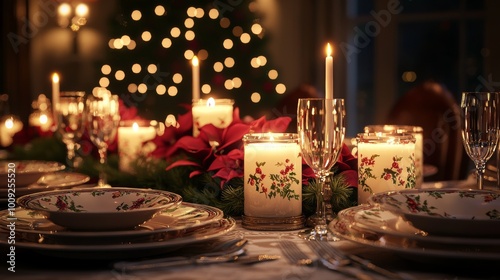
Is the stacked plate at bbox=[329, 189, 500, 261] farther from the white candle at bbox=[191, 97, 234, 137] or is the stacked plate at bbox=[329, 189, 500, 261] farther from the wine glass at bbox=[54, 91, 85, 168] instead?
the wine glass at bbox=[54, 91, 85, 168]

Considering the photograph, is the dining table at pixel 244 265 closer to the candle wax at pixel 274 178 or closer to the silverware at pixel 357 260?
the silverware at pixel 357 260

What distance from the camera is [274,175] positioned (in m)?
1.17

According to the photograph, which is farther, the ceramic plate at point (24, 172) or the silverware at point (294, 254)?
the ceramic plate at point (24, 172)

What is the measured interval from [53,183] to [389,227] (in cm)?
75

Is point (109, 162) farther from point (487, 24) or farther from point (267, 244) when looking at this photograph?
point (487, 24)

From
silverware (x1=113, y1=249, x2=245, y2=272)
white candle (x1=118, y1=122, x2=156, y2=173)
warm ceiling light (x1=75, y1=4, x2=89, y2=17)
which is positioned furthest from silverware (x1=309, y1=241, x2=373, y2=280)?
warm ceiling light (x1=75, y1=4, x2=89, y2=17)

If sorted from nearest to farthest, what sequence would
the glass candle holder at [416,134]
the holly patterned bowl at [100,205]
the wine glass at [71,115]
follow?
the holly patterned bowl at [100,205], the glass candle holder at [416,134], the wine glass at [71,115]

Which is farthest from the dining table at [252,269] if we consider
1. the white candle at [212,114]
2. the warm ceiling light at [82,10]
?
the warm ceiling light at [82,10]

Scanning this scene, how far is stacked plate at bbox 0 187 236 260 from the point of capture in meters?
0.94

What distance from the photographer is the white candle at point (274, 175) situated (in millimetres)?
1164

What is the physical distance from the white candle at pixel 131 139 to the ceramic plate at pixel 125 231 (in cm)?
55

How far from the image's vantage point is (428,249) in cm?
91

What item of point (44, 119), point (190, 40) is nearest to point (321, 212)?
point (44, 119)

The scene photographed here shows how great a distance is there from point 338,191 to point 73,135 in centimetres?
84
